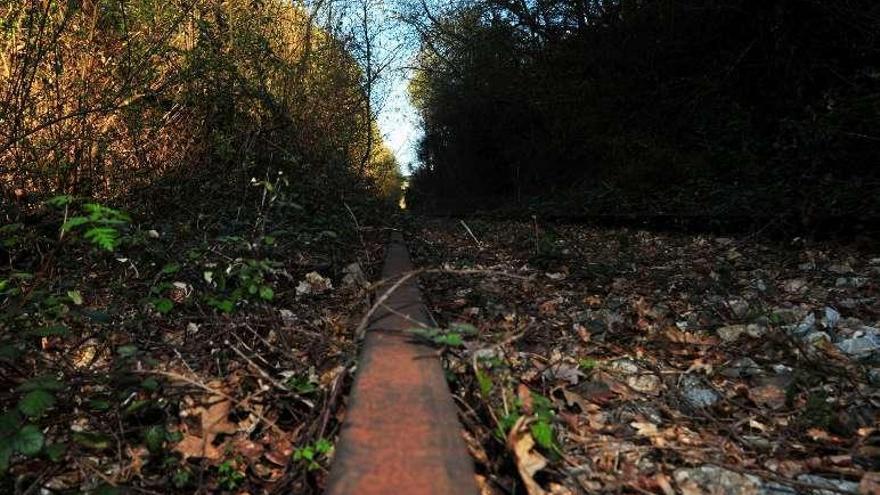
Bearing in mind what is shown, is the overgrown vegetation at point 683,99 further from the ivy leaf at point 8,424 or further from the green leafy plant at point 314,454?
the ivy leaf at point 8,424

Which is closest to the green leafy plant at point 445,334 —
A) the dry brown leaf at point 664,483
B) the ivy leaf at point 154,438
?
the dry brown leaf at point 664,483

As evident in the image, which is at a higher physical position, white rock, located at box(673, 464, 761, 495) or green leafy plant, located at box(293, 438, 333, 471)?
green leafy plant, located at box(293, 438, 333, 471)

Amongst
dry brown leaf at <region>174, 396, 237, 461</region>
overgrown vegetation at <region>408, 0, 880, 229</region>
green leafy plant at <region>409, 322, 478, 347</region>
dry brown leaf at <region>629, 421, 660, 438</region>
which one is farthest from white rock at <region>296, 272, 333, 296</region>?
overgrown vegetation at <region>408, 0, 880, 229</region>

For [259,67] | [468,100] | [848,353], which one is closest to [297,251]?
[259,67]

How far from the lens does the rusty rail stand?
3.37ft

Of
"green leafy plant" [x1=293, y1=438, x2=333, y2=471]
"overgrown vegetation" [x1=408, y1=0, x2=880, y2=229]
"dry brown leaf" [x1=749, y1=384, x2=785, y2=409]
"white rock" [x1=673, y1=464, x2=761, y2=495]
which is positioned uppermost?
"overgrown vegetation" [x1=408, y1=0, x2=880, y2=229]

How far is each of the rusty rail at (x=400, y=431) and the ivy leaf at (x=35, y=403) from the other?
777mm

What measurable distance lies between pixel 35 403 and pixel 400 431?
3.11 feet

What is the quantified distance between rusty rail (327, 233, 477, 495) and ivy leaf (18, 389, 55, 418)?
78 centimetres

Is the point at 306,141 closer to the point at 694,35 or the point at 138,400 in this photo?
the point at 138,400

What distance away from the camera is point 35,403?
1405mm

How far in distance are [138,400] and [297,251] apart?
261 cm

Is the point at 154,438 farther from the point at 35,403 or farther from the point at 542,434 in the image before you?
the point at 542,434

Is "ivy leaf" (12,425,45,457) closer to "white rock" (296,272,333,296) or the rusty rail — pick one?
the rusty rail
